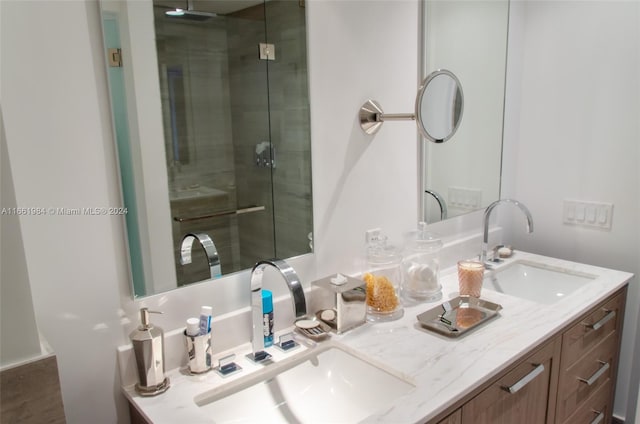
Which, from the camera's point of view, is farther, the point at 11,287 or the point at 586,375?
the point at 586,375

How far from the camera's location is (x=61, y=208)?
1.06 meters

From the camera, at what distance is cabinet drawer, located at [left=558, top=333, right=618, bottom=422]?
64.1 inches

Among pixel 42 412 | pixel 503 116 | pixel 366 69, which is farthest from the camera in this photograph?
pixel 503 116

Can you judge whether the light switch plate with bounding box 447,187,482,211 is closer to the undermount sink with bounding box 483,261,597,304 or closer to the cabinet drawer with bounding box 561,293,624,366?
the undermount sink with bounding box 483,261,597,304

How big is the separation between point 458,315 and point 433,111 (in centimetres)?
68

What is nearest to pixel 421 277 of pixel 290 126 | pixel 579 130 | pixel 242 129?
pixel 290 126

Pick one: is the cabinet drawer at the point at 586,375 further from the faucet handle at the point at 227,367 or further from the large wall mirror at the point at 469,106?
the faucet handle at the point at 227,367

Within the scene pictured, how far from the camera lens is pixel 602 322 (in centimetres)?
176

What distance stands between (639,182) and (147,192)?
1916mm

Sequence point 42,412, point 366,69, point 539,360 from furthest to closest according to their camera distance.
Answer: point 366,69
point 539,360
point 42,412

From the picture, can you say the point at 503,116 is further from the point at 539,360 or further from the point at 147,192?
the point at 147,192

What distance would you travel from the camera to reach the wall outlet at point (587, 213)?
2.07 m

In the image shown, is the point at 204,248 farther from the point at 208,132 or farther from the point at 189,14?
the point at 189,14

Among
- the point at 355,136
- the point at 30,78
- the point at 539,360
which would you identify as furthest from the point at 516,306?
the point at 30,78
